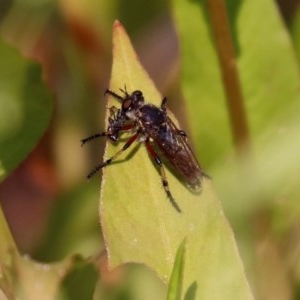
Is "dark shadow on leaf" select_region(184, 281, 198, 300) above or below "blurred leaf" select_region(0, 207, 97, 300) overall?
below

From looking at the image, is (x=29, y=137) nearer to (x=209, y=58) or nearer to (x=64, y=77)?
(x=209, y=58)

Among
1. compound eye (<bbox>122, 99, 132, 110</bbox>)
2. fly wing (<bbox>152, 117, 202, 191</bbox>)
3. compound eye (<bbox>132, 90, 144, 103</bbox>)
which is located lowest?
fly wing (<bbox>152, 117, 202, 191</bbox>)

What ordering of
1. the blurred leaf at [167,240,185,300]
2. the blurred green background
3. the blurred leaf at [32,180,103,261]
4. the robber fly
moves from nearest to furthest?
the blurred leaf at [167,240,185,300]
the robber fly
the blurred green background
the blurred leaf at [32,180,103,261]

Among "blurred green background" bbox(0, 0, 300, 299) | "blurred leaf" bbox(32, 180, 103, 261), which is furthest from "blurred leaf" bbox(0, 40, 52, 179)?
"blurred leaf" bbox(32, 180, 103, 261)

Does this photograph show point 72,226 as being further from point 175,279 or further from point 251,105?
point 175,279

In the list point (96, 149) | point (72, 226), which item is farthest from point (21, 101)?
point (96, 149)

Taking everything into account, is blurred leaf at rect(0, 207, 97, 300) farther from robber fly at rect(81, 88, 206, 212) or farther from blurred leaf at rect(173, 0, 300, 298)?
blurred leaf at rect(173, 0, 300, 298)
